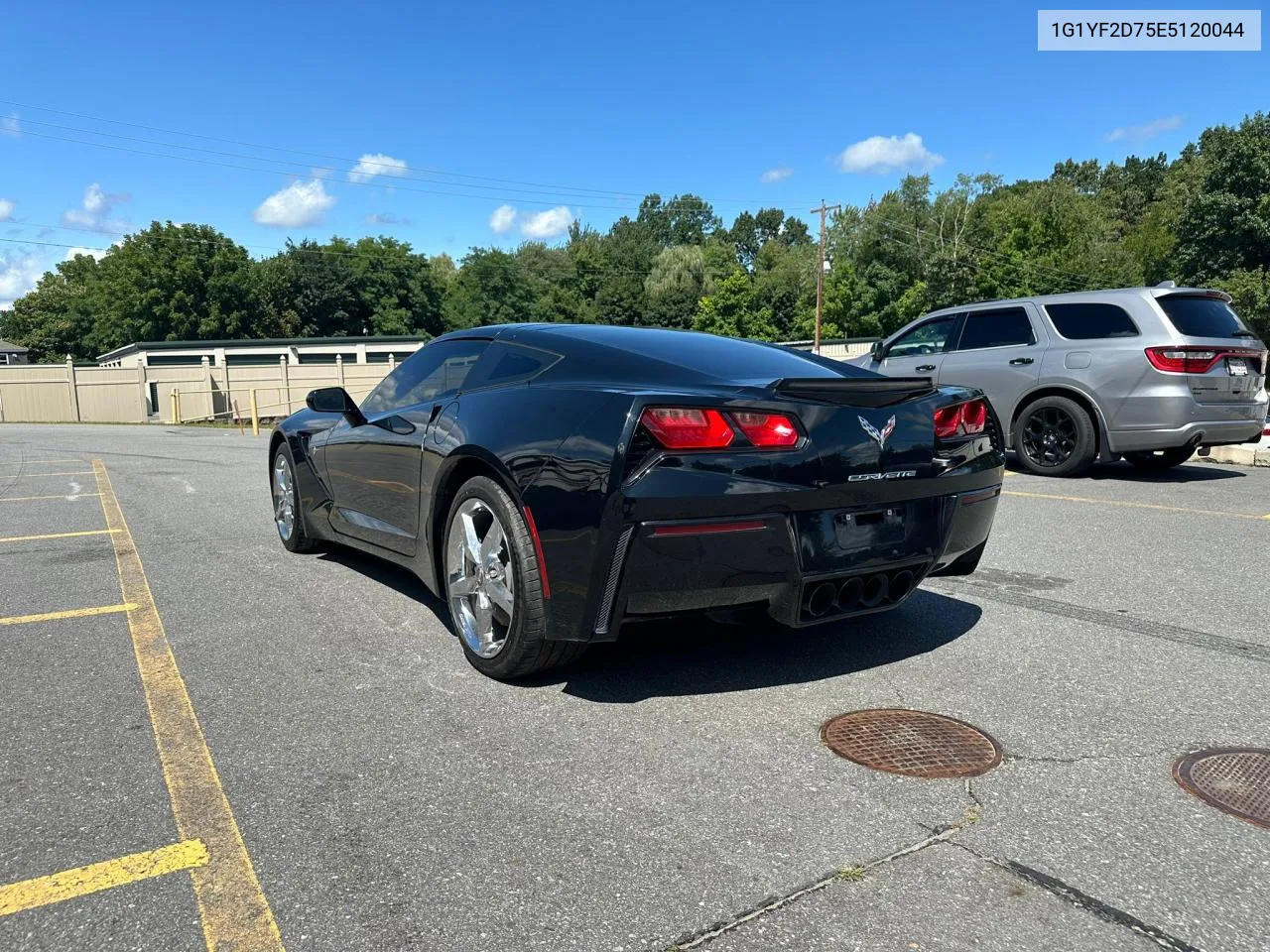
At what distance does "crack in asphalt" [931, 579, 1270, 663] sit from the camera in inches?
150

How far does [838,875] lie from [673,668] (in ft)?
5.02

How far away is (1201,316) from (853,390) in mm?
6978

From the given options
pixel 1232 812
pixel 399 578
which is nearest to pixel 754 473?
pixel 1232 812

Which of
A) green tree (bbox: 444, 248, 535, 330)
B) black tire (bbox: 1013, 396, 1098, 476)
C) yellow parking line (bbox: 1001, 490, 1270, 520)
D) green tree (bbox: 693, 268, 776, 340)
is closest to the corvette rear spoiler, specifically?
yellow parking line (bbox: 1001, 490, 1270, 520)

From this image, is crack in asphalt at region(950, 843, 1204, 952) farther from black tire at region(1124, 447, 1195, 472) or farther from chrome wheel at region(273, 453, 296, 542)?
black tire at region(1124, 447, 1195, 472)

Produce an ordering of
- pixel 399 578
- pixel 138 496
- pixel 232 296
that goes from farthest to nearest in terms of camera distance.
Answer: pixel 232 296
pixel 138 496
pixel 399 578

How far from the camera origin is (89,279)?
94188 millimetres

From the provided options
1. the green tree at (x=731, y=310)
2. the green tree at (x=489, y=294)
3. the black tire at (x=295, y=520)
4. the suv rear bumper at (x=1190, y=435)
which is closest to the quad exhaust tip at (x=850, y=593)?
the black tire at (x=295, y=520)

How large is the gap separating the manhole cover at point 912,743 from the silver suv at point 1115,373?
6.64 meters

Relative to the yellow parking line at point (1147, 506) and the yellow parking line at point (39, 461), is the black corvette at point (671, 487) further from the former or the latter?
the yellow parking line at point (39, 461)

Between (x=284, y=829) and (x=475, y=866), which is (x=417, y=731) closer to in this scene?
(x=284, y=829)

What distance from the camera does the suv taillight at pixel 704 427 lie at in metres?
3.00

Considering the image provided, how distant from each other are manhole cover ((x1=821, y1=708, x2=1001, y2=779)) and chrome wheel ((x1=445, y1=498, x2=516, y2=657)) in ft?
3.98

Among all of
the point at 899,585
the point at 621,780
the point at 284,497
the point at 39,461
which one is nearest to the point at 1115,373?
the point at 899,585
